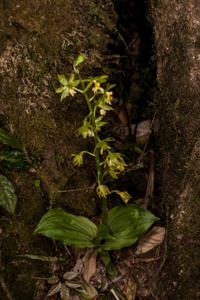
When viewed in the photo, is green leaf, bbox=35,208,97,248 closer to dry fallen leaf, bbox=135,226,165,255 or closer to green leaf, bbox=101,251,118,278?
green leaf, bbox=101,251,118,278

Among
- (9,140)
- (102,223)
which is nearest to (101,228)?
(102,223)

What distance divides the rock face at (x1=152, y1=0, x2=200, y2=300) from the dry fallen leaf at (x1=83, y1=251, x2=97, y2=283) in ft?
1.40

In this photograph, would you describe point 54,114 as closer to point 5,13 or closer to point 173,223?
point 5,13

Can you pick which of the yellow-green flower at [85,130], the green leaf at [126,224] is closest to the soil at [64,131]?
the green leaf at [126,224]

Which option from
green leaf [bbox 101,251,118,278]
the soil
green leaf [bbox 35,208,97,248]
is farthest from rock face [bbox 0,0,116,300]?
green leaf [bbox 101,251,118,278]

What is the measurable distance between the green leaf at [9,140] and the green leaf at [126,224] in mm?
688

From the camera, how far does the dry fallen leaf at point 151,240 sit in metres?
2.82

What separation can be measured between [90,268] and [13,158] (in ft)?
2.68

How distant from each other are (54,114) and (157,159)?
738 mm

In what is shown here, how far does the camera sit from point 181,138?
256 centimetres

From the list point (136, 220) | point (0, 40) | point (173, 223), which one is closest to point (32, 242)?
point (136, 220)

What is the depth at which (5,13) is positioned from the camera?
2729 mm

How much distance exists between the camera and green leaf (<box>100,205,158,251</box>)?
2.60 metres

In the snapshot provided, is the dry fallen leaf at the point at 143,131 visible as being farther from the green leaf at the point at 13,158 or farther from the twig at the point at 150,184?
the green leaf at the point at 13,158
